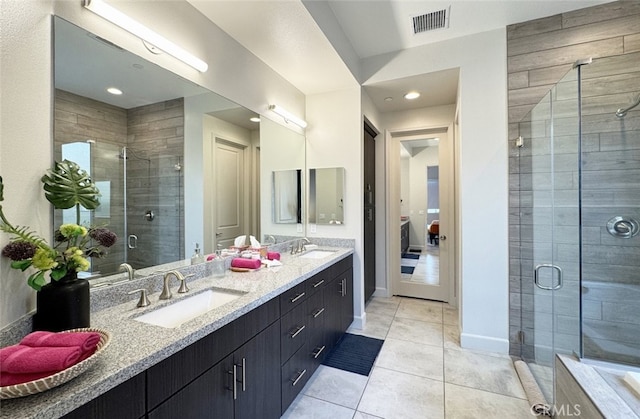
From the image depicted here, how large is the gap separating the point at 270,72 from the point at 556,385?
3.01 meters

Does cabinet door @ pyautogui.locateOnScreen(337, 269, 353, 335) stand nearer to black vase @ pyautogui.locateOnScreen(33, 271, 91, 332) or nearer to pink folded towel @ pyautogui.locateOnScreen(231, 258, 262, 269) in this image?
pink folded towel @ pyautogui.locateOnScreen(231, 258, 262, 269)

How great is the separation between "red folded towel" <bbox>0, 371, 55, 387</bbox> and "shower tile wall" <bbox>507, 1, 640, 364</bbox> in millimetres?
2751

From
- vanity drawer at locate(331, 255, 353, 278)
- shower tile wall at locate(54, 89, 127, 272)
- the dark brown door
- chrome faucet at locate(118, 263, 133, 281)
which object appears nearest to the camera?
shower tile wall at locate(54, 89, 127, 272)

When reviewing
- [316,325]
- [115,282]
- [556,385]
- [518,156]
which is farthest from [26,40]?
[518,156]

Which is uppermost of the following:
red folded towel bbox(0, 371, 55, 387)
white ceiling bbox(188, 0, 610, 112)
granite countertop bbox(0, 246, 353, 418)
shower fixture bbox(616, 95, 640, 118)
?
white ceiling bbox(188, 0, 610, 112)

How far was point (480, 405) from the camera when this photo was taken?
178cm

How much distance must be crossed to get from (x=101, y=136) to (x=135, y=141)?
0.17m

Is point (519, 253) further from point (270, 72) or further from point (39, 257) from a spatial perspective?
point (39, 257)

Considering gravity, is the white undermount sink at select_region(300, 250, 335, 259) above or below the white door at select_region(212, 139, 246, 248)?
below

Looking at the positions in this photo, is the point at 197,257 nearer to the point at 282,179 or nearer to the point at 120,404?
the point at 120,404

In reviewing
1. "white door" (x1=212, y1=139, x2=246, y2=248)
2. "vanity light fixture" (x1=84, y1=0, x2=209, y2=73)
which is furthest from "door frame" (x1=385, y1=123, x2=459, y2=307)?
"vanity light fixture" (x1=84, y1=0, x2=209, y2=73)

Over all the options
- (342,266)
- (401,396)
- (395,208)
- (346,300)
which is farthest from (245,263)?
(395,208)

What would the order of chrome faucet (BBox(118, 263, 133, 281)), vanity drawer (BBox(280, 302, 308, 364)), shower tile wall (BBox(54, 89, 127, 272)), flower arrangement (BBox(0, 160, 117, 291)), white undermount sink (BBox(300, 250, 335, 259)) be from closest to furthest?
flower arrangement (BBox(0, 160, 117, 291))
shower tile wall (BBox(54, 89, 127, 272))
chrome faucet (BBox(118, 263, 133, 281))
vanity drawer (BBox(280, 302, 308, 364))
white undermount sink (BBox(300, 250, 335, 259))

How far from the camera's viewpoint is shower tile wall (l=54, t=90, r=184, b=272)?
1.23m
